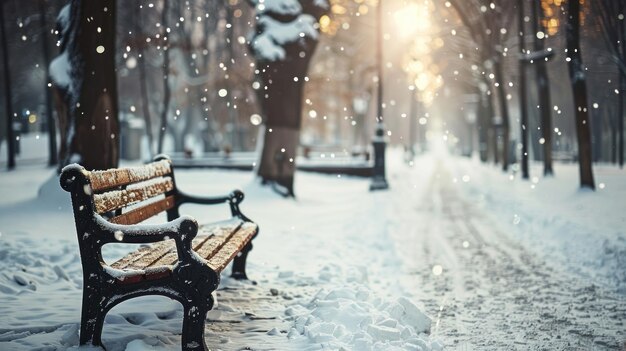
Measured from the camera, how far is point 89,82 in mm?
8781

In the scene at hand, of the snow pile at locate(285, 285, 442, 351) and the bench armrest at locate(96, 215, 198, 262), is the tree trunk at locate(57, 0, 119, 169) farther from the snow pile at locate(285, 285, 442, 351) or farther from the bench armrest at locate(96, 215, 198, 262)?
the bench armrest at locate(96, 215, 198, 262)

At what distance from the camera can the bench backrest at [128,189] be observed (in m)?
3.81

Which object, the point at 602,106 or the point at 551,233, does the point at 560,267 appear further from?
the point at 602,106

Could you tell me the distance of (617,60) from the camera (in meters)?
15.4

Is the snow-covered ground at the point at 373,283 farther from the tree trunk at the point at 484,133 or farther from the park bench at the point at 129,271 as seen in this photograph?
the tree trunk at the point at 484,133

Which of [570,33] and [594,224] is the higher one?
[570,33]

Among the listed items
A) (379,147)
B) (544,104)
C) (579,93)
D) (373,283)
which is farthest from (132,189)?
(544,104)

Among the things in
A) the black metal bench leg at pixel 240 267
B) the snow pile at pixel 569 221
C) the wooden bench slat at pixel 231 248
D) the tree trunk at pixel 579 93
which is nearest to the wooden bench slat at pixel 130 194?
the wooden bench slat at pixel 231 248

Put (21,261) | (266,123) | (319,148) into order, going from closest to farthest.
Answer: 1. (21,261)
2. (266,123)
3. (319,148)

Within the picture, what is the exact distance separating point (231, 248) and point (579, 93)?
38.1ft

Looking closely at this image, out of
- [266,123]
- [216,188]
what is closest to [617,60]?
[266,123]

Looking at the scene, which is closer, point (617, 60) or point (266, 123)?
point (266, 123)

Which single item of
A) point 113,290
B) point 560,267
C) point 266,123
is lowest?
point 560,267

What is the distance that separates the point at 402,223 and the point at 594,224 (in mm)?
3322
